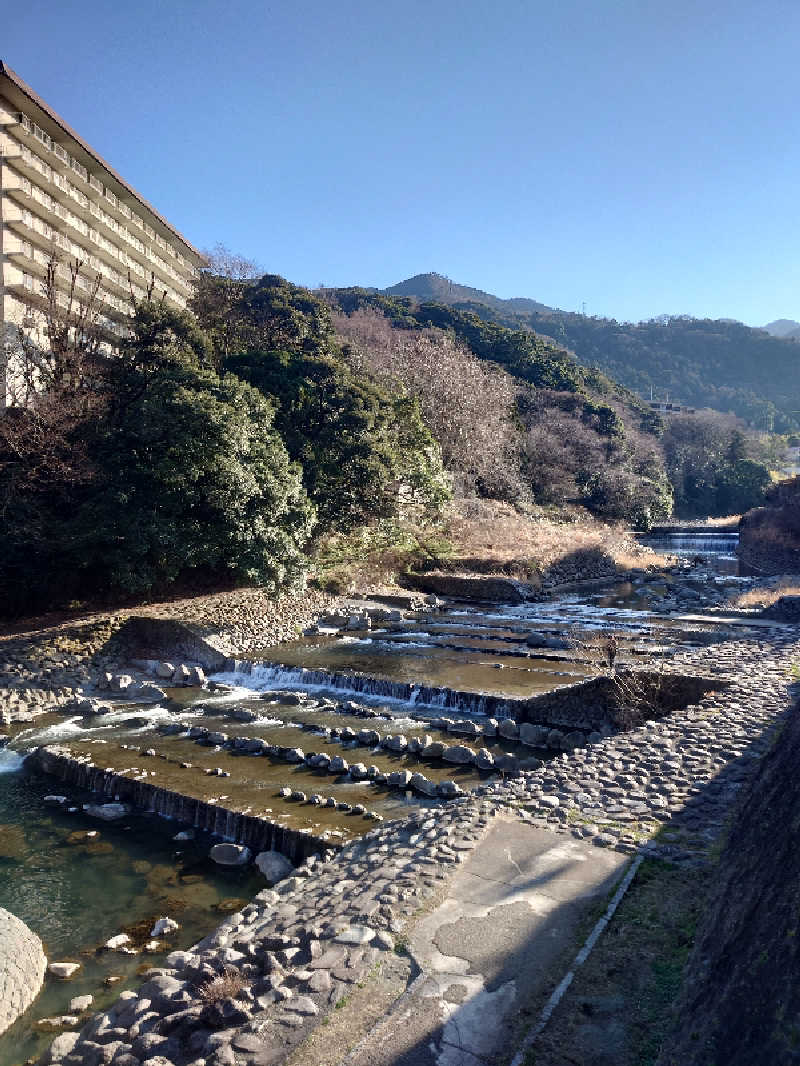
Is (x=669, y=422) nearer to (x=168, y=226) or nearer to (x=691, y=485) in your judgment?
(x=691, y=485)

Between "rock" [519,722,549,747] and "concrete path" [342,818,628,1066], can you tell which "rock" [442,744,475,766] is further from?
"concrete path" [342,818,628,1066]

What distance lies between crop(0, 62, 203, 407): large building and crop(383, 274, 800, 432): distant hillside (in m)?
56.9

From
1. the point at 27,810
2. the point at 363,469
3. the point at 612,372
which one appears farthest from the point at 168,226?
the point at 612,372

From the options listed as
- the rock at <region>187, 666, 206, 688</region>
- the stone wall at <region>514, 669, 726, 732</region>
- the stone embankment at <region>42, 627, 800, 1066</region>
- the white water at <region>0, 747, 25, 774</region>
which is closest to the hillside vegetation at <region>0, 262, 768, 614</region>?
the rock at <region>187, 666, 206, 688</region>

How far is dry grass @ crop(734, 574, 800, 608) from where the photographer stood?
2281 cm

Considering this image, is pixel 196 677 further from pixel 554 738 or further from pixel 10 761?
pixel 554 738

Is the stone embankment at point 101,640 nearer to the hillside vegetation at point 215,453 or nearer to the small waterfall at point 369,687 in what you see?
the hillside vegetation at point 215,453

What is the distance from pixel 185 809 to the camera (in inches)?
378

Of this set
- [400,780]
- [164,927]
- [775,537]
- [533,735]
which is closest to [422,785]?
[400,780]

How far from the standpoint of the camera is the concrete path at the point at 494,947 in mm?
4070

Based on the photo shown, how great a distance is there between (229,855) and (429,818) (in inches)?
102

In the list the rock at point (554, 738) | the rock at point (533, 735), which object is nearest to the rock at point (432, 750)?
the rock at point (533, 735)

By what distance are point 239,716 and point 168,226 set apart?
136 ft

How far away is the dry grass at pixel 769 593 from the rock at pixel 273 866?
1797 cm
